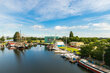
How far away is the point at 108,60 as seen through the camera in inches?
1030

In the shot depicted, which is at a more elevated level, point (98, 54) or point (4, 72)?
point (98, 54)

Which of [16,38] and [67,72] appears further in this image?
[16,38]

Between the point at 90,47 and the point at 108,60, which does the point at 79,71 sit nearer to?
the point at 108,60

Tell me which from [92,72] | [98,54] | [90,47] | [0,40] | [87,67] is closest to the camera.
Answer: [92,72]

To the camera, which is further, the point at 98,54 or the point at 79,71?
the point at 98,54

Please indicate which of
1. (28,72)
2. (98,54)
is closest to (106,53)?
(98,54)

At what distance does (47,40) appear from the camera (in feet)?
509

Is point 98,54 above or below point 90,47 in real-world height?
below

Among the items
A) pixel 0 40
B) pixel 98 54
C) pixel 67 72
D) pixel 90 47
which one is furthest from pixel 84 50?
pixel 0 40

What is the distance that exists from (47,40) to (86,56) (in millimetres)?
120651

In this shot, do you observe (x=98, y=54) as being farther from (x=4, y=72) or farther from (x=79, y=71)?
(x=4, y=72)

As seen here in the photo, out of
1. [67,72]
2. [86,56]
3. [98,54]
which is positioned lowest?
[67,72]

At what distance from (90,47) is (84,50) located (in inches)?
142

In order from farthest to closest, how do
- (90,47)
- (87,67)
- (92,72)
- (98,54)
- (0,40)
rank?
(0,40)
(90,47)
(98,54)
(87,67)
(92,72)
